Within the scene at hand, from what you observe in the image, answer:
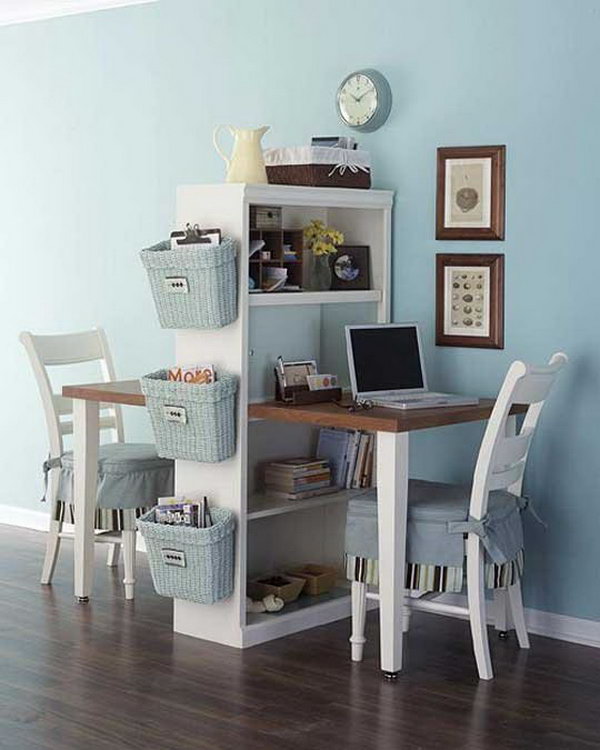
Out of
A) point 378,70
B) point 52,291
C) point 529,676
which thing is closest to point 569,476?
point 529,676

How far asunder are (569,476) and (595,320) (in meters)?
0.53

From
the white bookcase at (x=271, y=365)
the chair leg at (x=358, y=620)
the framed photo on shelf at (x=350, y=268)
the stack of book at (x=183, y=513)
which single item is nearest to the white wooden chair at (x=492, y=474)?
the chair leg at (x=358, y=620)

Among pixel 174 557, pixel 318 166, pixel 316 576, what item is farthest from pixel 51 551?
pixel 318 166

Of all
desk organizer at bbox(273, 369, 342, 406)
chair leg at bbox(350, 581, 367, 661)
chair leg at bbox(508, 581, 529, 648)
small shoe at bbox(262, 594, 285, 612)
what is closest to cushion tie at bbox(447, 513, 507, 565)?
chair leg at bbox(508, 581, 529, 648)

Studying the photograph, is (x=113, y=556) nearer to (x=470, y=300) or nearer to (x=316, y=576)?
(x=316, y=576)

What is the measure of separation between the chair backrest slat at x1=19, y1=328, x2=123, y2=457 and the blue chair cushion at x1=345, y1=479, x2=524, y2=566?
145 centimetres

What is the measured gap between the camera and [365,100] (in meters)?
4.88

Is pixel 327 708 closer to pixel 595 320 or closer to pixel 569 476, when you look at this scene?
pixel 569 476

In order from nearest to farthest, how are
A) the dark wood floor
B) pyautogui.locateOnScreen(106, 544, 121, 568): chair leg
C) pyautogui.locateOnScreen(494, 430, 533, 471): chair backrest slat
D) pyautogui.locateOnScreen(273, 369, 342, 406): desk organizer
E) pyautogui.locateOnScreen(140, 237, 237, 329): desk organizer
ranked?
1. the dark wood floor
2. pyautogui.locateOnScreen(494, 430, 533, 471): chair backrest slat
3. pyautogui.locateOnScreen(140, 237, 237, 329): desk organizer
4. pyautogui.locateOnScreen(273, 369, 342, 406): desk organizer
5. pyautogui.locateOnScreen(106, 544, 121, 568): chair leg

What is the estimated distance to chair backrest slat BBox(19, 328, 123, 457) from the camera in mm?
5121

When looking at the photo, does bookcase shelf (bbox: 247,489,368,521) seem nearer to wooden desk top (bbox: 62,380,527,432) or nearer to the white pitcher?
wooden desk top (bbox: 62,380,527,432)

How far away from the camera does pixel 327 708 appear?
3.82 m

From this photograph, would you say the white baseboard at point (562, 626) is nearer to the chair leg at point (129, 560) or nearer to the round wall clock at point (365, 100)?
the chair leg at point (129, 560)

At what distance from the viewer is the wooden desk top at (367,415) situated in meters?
4.03
